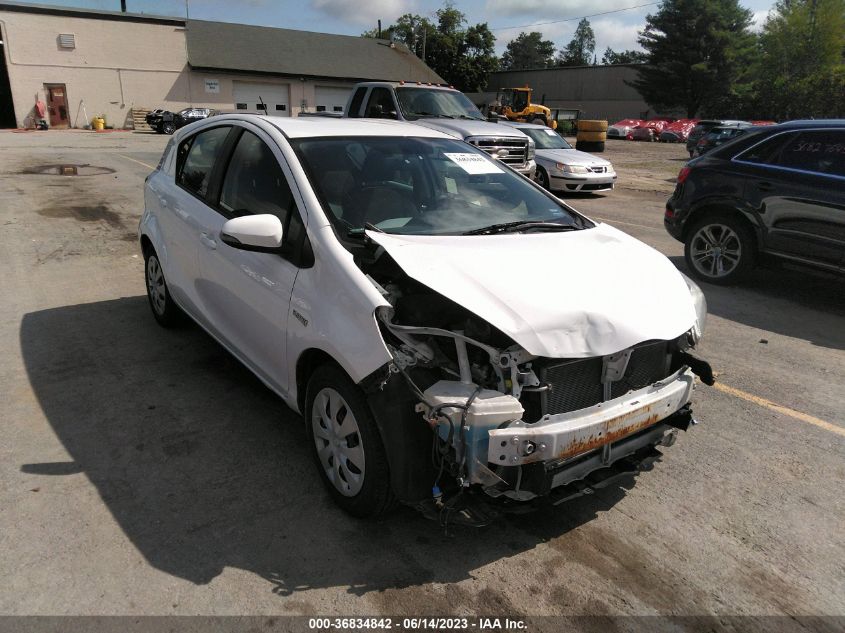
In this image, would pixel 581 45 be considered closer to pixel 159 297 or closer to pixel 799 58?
pixel 799 58

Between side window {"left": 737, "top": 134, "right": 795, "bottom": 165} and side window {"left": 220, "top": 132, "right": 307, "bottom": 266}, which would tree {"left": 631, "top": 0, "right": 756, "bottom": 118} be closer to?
side window {"left": 737, "top": 134, "right": 795, "bottom": 165}

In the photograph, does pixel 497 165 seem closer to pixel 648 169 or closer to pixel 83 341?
pixel 83 341

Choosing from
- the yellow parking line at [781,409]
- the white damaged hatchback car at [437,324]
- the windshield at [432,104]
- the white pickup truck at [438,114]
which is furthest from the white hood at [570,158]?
the white damaged hatchback car at [437,324]

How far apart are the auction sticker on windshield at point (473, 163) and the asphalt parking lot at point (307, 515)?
1.33m

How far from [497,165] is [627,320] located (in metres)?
1.98

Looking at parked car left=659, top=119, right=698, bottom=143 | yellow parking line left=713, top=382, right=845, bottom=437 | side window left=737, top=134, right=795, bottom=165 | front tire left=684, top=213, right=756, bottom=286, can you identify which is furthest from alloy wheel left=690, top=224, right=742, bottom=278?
parked car left=659, top=119, right=698, bottom=143

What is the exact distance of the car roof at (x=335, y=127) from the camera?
382 cm

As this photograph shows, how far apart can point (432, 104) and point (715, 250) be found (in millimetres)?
7537

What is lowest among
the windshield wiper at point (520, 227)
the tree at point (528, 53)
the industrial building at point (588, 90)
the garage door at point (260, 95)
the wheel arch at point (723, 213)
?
the wheel arch at point (723, 213)

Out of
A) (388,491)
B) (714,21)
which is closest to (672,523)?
(388,491)

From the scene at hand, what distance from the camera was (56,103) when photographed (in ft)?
129

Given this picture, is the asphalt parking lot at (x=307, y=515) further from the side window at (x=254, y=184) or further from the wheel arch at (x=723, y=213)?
the wheel arch at (x=723, y=213)

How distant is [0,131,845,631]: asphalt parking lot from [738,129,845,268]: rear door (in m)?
1.51

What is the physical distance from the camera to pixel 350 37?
169 ft
